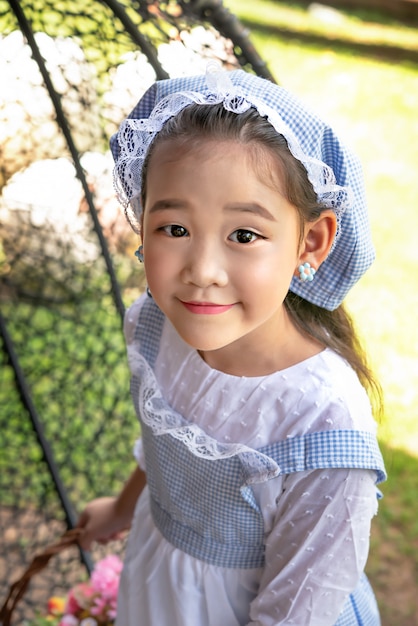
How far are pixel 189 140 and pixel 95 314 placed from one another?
5.21ft

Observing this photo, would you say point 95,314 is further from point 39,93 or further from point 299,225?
point 299,225

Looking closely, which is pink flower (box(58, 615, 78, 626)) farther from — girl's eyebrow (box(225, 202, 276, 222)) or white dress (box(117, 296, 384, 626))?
girl's eyebrow (box(225, 202, 276, 222))

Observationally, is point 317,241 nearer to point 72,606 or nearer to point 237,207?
point 237,207

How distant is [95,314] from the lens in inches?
107

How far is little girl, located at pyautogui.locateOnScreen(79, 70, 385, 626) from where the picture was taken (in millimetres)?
1161

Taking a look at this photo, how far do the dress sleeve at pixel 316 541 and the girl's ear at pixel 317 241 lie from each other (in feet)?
1.06

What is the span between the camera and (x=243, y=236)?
1.16 m

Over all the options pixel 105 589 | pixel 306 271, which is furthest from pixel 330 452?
pixel 105 589

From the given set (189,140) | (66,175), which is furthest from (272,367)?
(66,175)

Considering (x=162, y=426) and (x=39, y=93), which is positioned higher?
(x=39, y=93)

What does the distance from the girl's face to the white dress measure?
0.52ft

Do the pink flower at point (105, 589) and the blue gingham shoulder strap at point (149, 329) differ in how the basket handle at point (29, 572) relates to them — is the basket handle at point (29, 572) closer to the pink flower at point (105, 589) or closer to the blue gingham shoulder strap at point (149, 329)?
the pink flower at point (105, 589)

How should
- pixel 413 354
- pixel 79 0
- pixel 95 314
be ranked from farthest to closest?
1. pixel 413 354
2. pixel 95 314
3. pixel 79 0

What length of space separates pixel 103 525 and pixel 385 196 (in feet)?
11.5
